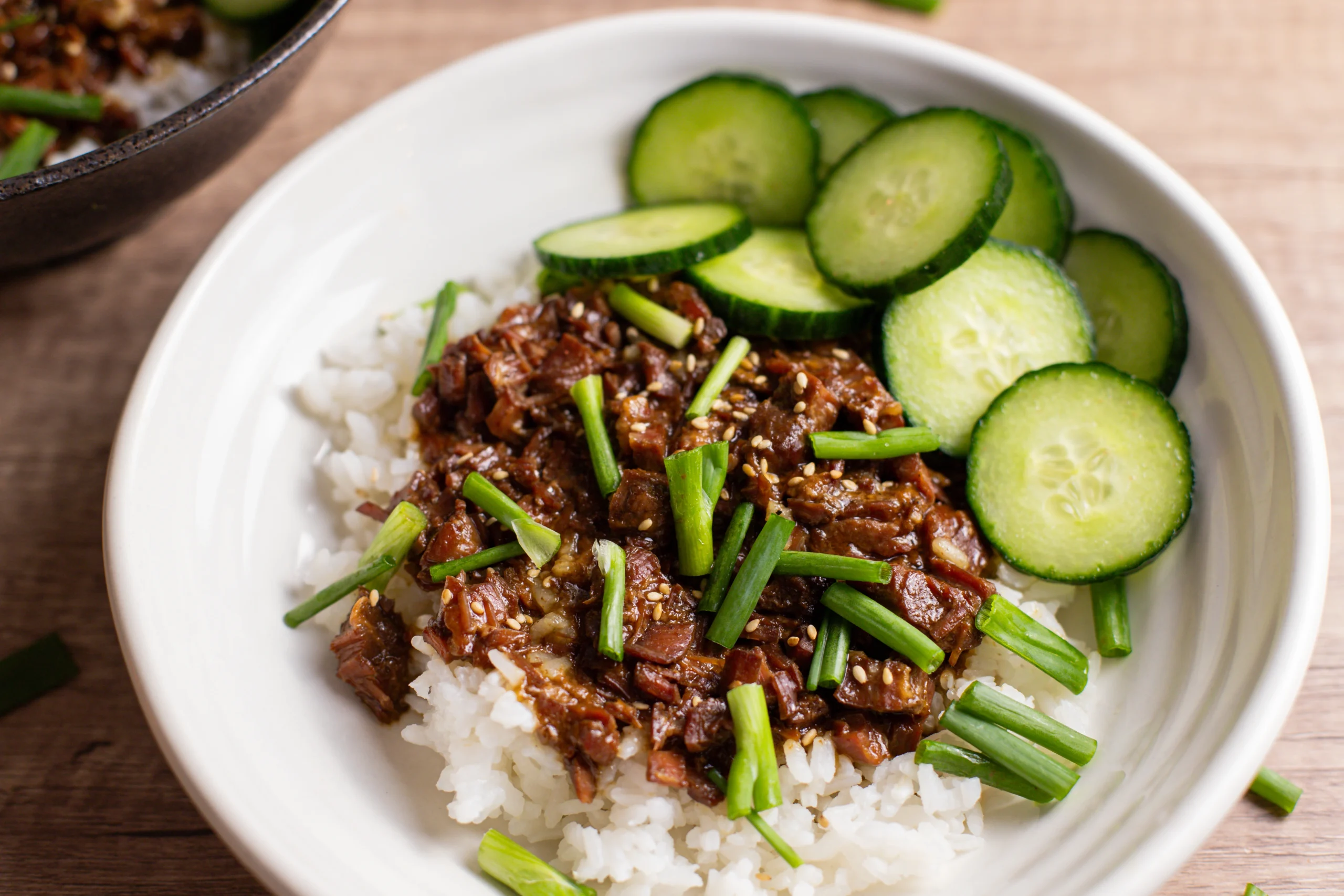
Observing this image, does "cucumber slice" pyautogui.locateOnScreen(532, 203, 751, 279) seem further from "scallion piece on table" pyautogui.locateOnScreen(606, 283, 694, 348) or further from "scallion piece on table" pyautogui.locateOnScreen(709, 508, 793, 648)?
"scallion piece on table" pyautogui.locateOnScreen(709, 508, 793, 648)

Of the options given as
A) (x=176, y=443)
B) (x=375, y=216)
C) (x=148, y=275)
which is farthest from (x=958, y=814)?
(x=148, y=275)

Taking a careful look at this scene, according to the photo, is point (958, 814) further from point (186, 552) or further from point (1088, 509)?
point (186, 552)

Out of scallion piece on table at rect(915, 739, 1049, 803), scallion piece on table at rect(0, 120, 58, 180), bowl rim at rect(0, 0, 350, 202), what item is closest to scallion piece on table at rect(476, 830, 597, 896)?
scallion piece on table at rect(915, 739, 1049, 803)

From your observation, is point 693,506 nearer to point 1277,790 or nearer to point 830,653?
point 830,653

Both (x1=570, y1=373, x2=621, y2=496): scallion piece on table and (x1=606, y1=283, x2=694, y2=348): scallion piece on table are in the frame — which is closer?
(x1=570, y1=373, x2=621, y2=496): scallion piece on table

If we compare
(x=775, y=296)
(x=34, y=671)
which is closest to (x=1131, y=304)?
(x=775, y=296)

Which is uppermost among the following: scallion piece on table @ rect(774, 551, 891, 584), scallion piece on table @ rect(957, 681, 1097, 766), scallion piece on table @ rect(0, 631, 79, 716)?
scallion piece on table @ rect(774, 551, 891, 584)
